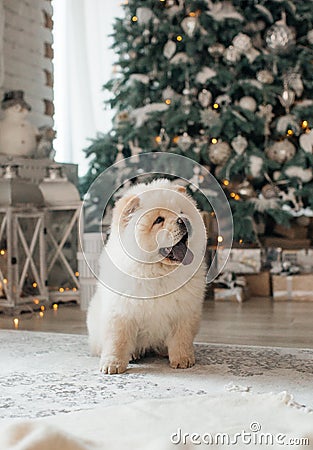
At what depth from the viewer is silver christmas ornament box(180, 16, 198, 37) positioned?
4316 mm

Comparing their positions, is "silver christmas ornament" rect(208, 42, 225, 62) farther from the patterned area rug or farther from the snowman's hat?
the patterned area rug

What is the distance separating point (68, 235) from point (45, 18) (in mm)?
1757

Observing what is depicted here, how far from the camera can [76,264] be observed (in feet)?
13.8

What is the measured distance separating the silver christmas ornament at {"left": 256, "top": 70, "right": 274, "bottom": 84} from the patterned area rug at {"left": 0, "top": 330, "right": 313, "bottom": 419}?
219 cm

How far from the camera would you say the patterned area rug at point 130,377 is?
1913mm

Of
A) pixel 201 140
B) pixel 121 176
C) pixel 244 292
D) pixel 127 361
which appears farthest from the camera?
pixel 201 140

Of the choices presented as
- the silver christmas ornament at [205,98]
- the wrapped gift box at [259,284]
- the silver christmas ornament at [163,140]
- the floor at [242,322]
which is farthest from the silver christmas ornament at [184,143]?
the floor at [242,322]

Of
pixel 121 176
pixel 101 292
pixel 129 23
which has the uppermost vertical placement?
pixel 129 23

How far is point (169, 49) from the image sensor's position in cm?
443

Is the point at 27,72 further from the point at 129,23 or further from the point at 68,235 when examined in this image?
the point at 68,235

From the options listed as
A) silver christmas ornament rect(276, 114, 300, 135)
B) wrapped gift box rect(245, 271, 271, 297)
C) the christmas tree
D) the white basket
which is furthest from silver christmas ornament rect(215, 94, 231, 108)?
the white basket

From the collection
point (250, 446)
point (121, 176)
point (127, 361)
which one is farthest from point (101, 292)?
point (121, 176)

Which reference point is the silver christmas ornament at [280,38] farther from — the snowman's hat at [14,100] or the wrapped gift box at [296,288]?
the snowman's hat at [14,100]

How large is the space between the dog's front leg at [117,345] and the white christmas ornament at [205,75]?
2500mm
